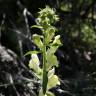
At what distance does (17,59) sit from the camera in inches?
132

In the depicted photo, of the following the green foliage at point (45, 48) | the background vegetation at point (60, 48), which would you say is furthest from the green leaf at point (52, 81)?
the background vegetation at point (60, 48)

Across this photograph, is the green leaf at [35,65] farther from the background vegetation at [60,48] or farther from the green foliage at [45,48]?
the background vegetation at [60,48]

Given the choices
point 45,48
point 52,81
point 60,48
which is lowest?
point 52,81

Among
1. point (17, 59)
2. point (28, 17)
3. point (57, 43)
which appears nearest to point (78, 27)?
point (28, 17)

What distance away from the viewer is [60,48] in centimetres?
406

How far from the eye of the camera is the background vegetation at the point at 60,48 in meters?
2.98

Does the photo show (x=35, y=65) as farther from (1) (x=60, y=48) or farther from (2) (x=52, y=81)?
(1) (x=60, y=48)

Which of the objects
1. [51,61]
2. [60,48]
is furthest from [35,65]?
[60,48]

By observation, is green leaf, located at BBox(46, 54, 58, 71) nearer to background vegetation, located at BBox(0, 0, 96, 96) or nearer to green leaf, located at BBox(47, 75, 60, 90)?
green leaf, located at BBox(47, 75, 60, 90)

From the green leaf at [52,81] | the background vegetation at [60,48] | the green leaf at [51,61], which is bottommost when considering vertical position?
the green leaf at [52,81]

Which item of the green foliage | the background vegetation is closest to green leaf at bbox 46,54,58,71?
the green foliage

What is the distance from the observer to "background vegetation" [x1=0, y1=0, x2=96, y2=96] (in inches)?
117

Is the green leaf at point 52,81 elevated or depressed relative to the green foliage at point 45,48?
depressed

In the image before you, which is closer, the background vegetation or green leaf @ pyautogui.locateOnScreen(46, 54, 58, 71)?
green leaf @ pyautogui.locateOnScreen(46, 54, 58, 71)
